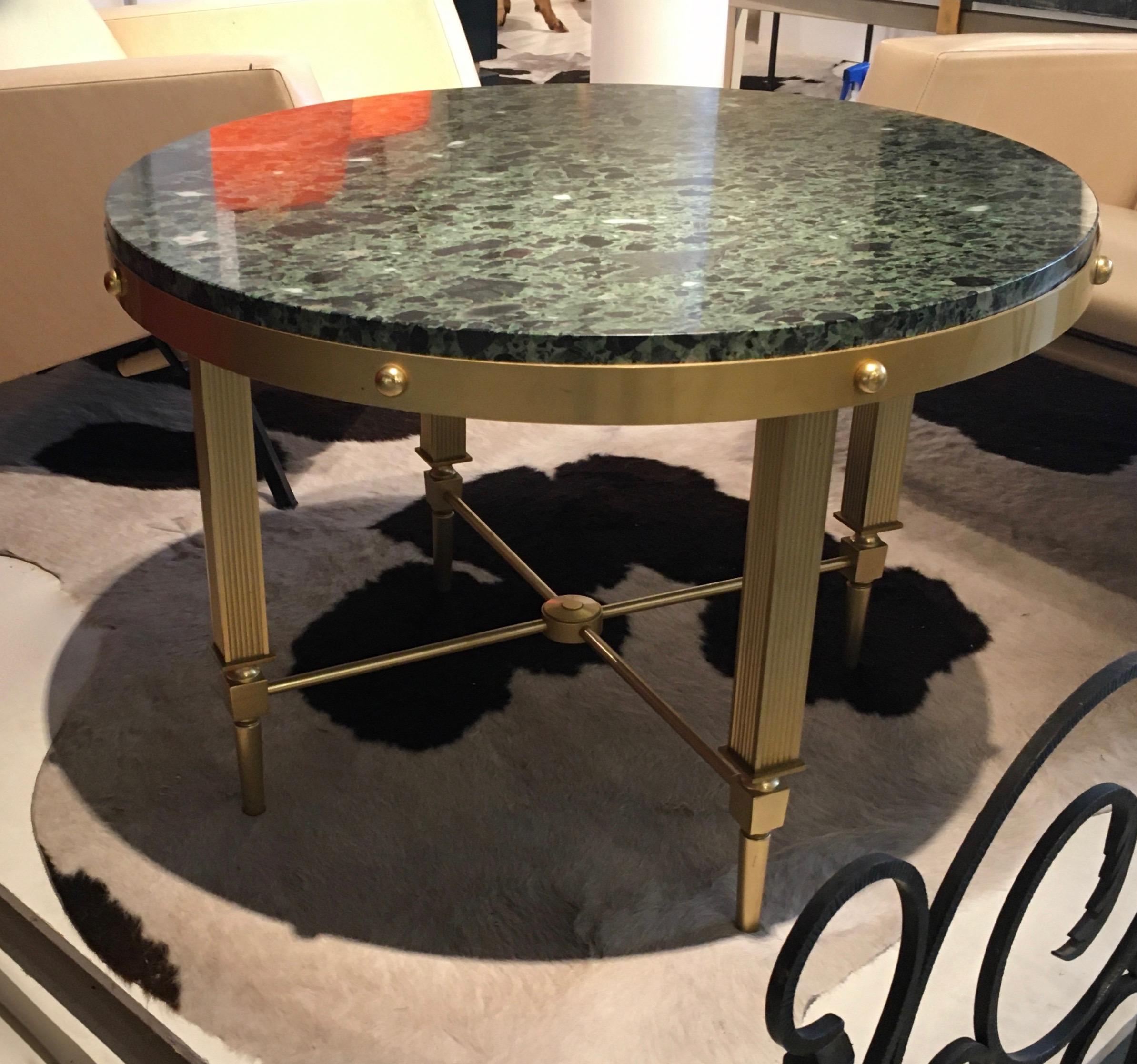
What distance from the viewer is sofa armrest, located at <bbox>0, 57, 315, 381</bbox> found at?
170 centimetres

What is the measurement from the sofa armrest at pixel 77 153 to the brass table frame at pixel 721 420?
2.31ft

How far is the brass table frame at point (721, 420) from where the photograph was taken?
86 cm

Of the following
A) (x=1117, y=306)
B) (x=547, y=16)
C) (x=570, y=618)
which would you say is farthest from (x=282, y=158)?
(x=547, y=16)

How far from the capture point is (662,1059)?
42.4 inches

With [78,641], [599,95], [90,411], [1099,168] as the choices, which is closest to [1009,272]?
[599,95]

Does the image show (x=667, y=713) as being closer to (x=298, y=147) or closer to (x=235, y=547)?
(x=235, y=547)

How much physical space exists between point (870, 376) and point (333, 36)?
1973mm

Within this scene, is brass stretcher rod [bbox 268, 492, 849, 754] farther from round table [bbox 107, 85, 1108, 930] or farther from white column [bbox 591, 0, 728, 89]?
white column [bbox 591, 0, 728, 89]

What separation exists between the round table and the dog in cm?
524

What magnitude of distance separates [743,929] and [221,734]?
2.11 feet

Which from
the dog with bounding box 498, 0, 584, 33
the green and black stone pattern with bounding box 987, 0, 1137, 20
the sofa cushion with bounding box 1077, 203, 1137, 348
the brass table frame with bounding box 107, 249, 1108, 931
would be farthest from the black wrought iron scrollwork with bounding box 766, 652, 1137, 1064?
the dog with bounding box 498, 0, 584, 33

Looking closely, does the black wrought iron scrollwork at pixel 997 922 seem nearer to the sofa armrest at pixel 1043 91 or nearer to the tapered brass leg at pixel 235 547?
the tapered brass leg at pixel 235 547

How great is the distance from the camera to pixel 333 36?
252cm

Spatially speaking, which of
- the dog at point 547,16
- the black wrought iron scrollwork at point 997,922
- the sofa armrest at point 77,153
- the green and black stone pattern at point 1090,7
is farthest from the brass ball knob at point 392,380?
the dog at point 547,16
